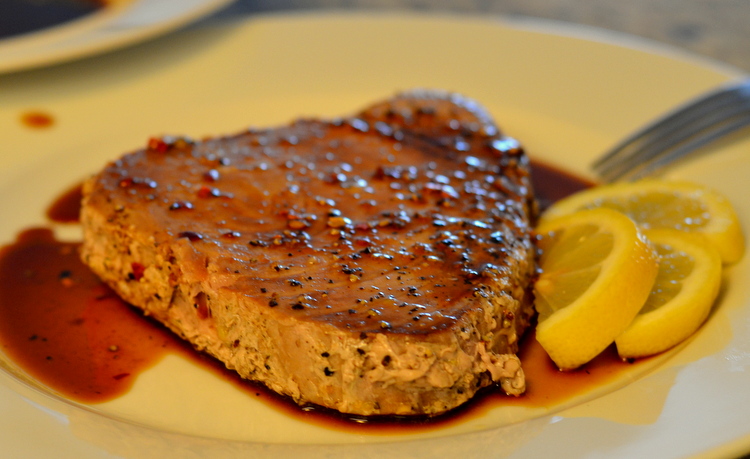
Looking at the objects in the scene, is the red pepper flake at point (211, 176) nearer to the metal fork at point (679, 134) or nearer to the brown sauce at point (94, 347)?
the brown sauce at point (94, 347)

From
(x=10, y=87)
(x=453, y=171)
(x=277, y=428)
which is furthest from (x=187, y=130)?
(x=277, y=428)

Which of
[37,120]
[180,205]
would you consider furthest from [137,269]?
[37,120]

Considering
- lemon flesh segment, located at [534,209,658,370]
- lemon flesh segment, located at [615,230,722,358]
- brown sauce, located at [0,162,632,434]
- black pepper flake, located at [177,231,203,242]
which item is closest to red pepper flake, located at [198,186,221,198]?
black pepper flake, located at [177,231,203,242]

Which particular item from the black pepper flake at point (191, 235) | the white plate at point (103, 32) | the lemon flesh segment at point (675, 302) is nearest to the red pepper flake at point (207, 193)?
the black pepper flake at point (191, 235)

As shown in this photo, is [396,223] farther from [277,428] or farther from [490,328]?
[277,428]

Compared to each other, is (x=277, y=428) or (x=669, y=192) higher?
(x=669, y=192)

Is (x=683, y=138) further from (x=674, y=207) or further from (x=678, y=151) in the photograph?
(x=674, y=207)
